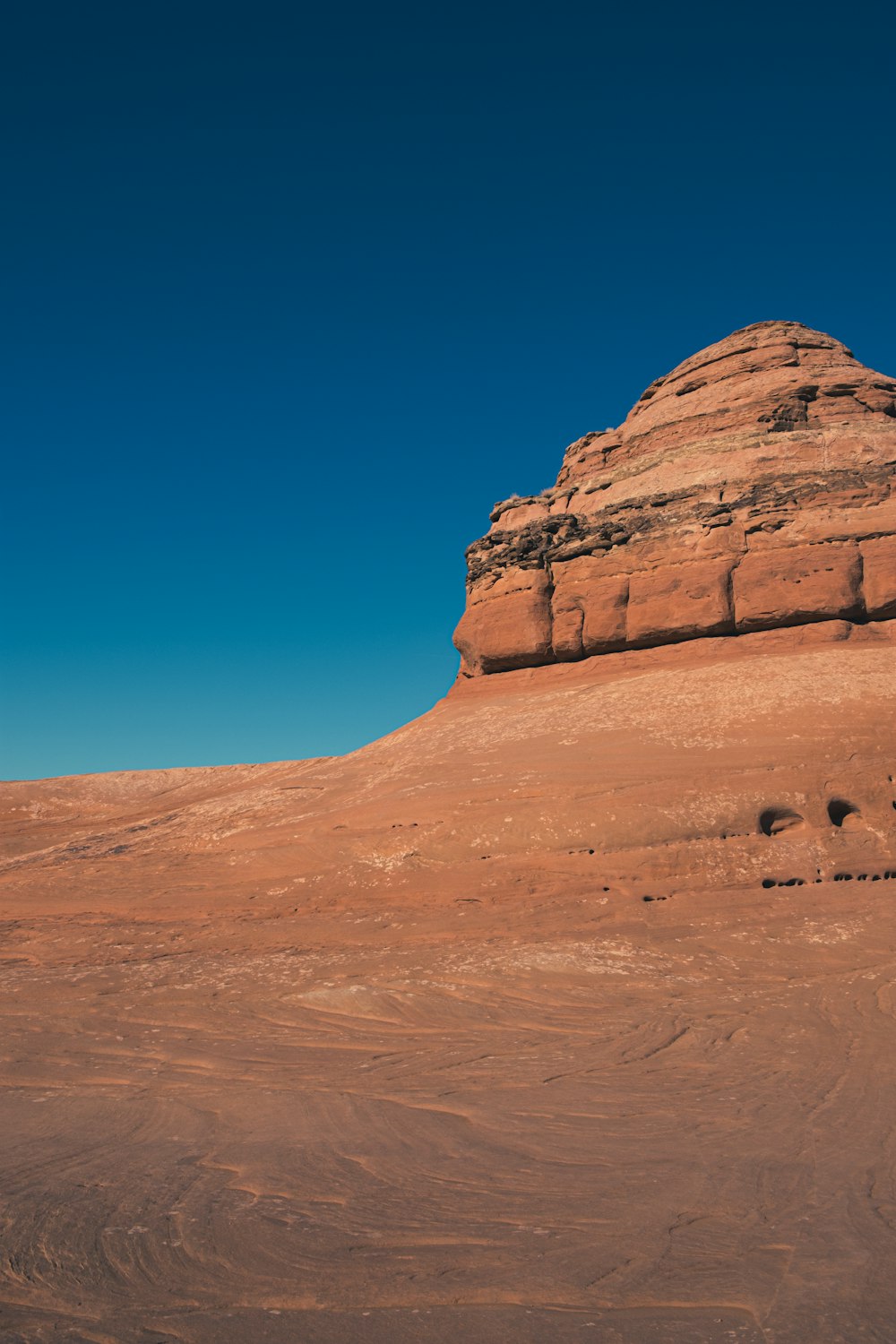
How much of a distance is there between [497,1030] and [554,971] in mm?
2302

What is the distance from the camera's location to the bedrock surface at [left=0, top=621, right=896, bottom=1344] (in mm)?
4047

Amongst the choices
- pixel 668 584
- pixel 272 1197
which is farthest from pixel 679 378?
pixel 272 1197

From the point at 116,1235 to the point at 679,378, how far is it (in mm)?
27366

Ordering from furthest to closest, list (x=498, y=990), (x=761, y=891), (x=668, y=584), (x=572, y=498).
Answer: (x=572, y=498) → (x=668, y=584) → (x=761, y=891) → (x=498, y=990)

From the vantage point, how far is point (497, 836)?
623 inches

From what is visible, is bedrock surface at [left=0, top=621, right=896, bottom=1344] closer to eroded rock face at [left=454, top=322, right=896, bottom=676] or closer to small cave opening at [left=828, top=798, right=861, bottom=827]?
small cave opening at [left=828, top=798, right=861, bottom=827]

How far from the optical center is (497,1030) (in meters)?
9.75

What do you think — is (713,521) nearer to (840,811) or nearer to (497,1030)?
(840,811)

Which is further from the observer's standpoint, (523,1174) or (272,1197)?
(523,1174)

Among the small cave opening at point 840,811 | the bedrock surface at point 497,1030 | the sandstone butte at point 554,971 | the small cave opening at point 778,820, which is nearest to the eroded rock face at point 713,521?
the sandstone butte at point 554,971

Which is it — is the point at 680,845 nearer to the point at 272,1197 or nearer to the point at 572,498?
the point at 272,1197

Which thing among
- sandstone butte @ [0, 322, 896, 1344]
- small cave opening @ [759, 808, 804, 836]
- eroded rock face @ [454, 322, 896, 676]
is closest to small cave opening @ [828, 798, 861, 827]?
sandstone butte @ [0, 322, 896, 1344]

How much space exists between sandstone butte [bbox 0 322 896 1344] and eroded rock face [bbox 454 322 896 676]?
3.9 inches

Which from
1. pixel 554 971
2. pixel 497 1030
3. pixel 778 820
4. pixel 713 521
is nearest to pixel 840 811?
pixel 778 820
